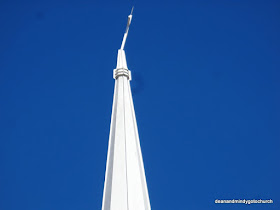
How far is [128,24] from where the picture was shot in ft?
40.6

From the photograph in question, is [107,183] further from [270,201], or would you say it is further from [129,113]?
[270,201]

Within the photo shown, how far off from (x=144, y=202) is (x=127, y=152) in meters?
1.28

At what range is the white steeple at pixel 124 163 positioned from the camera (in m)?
6.41

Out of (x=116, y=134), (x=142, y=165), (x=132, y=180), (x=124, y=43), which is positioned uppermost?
(x=124, y=43)

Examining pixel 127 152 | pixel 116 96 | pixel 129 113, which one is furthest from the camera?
pixel 116 96

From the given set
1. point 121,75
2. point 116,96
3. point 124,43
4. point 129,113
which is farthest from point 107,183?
point 124,43

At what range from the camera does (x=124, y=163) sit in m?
7.05

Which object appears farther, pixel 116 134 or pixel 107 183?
pixel 116 134

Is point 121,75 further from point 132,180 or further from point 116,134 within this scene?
point 132,180

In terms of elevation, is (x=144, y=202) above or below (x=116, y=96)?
below

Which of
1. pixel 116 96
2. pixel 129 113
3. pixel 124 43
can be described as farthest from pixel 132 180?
pixel 124 43

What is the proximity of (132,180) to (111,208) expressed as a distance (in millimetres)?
776

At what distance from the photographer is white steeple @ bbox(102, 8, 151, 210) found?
252 inches

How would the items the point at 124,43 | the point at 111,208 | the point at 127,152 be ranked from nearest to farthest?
the point at 111,208 → the point at 127,152 → the point at 124,43
